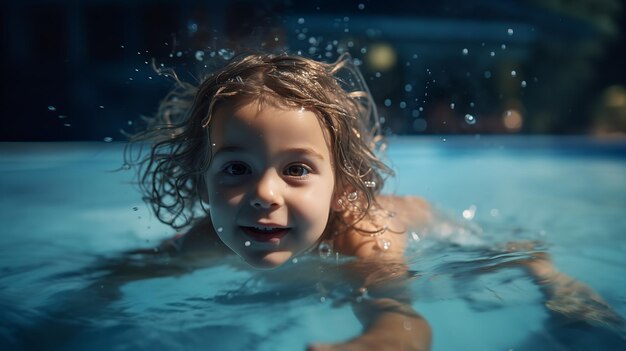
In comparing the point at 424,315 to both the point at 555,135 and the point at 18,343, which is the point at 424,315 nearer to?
the point at 18,343

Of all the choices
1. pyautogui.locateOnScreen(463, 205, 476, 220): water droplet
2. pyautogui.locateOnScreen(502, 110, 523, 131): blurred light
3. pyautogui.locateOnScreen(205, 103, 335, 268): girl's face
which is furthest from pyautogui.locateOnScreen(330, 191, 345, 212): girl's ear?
A: pyautogui.locateOnScreen(502, 110, 523, 131): blurred light

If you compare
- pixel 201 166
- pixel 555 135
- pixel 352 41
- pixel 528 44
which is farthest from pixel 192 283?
pixel 528 44

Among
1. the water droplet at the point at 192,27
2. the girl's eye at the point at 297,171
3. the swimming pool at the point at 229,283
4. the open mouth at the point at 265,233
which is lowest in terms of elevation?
the swimming pool at the point at 229,283

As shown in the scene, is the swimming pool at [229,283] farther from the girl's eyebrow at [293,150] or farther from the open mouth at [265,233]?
the girl's eyebrow at [293,150]

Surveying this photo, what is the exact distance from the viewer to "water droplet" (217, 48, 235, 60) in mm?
2168

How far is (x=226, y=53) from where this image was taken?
2.23 meters

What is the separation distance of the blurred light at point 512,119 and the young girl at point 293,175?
5.42 meters

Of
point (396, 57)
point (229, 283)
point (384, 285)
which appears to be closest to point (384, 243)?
point (384, 285)

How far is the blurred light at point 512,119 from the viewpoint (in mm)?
7074

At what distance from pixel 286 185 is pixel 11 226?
1.84 metres

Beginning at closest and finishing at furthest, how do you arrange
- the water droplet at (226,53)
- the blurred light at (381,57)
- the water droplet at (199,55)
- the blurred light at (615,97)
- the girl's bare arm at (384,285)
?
the girl's bare arm at (384,285)
the water droplet at (226,53)
the water droplet at (199,55)
the blurred light at (381,57)
the blurred light at (615,97)

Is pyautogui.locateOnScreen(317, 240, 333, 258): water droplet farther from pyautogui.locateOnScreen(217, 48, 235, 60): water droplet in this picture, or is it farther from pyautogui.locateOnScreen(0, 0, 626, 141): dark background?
pyautogui.locateOnScreen(0, 0, 626, 141): dark background

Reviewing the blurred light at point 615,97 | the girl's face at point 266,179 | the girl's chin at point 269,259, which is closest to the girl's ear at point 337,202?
the girl's face at point 266,179

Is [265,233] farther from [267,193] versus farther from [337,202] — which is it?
[337,202]
